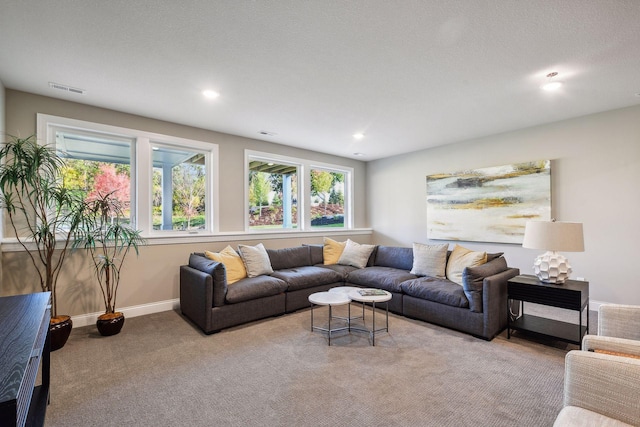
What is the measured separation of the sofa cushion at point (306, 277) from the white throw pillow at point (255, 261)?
0.15m

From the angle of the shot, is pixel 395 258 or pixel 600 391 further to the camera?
pixel 395 258

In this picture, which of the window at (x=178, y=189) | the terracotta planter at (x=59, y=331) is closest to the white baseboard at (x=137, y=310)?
the terracotta planter at (x=59, y=331)

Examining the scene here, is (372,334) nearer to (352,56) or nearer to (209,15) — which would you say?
(352,56)

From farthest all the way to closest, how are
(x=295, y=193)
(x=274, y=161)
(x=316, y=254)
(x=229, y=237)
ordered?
1. (x=295, y=193)
2. (x=274, y=161)
3. (x=316, y=254)
4. (x=229, y=237)

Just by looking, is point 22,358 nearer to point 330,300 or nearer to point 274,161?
point 330,300

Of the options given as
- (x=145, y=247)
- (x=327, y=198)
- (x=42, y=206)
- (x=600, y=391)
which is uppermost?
(x=327, y=198)

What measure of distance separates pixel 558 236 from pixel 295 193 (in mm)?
4015

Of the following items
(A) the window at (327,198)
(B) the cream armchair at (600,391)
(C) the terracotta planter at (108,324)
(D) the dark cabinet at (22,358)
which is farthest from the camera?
(A) the window at (327,198)

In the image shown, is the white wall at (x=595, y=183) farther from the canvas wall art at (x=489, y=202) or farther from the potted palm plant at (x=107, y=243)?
the potted palm plant at (x=107, y=243)

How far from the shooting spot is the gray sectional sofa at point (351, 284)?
3.00m

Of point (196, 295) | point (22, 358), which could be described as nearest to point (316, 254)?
point (196, 295)

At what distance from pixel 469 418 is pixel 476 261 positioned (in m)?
1.97

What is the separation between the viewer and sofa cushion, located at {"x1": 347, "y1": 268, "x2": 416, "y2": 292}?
3.79 meters

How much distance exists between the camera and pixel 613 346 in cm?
146
